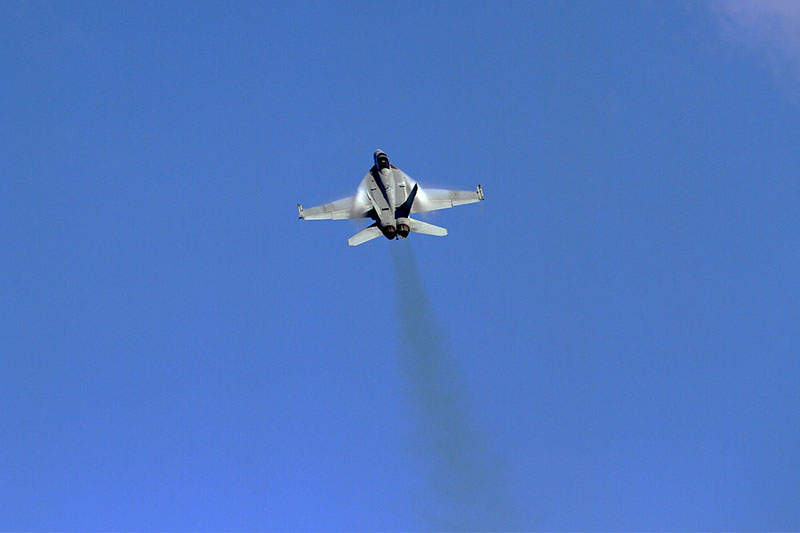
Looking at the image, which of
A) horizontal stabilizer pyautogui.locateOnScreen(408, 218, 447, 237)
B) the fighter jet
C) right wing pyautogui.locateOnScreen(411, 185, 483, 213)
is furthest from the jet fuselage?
right wing pyautogui.locateOnScreen(411, 185, 483, 213)

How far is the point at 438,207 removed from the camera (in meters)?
79.2

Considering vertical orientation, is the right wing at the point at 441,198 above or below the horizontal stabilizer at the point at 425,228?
above

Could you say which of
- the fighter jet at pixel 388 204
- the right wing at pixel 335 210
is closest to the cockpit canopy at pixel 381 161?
the fighter jet at pixel 388 204

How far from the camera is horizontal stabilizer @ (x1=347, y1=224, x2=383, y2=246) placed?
75312 millimetres

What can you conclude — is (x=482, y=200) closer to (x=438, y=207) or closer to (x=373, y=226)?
(x=438, y=207)

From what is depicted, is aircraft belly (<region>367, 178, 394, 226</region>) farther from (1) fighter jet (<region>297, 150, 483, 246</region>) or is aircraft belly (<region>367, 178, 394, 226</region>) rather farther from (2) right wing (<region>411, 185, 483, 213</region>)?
(2) right wing (<region>411, 185, 483, 213</region>)

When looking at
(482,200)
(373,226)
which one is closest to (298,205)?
(373,226)

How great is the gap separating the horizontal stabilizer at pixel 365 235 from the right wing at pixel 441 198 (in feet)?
11.8

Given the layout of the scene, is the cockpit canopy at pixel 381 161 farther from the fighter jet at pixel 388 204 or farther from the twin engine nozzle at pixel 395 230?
the twin engine nozzle at pixel 395 230

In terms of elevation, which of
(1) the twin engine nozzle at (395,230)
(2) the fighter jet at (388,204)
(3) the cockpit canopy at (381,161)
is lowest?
(1) the twin engine nozzle at (395,230)

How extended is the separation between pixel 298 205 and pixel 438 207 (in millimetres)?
9980

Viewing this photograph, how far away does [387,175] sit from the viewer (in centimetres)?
7606

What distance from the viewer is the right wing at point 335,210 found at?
77.5 m

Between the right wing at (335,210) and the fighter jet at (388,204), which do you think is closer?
the fighter jet at (388,204)
